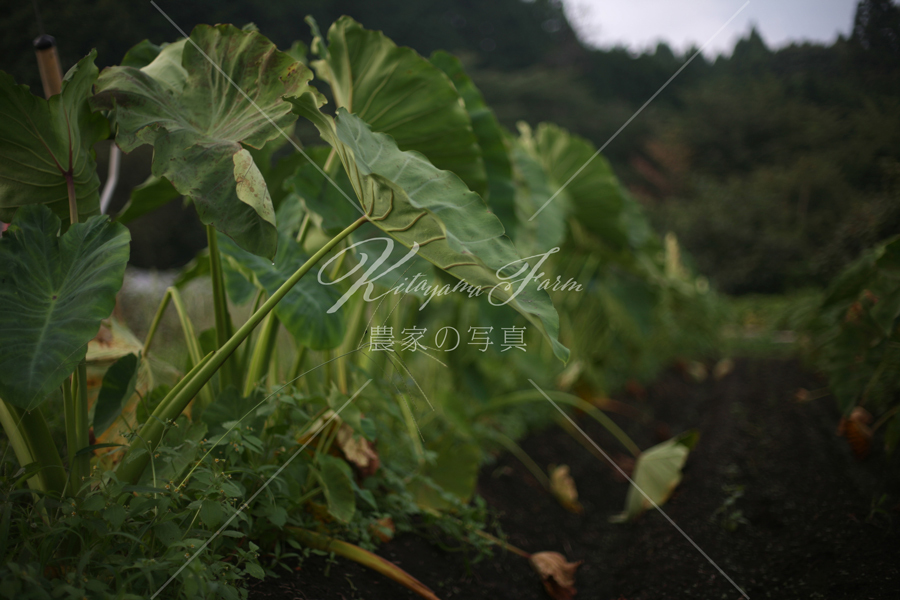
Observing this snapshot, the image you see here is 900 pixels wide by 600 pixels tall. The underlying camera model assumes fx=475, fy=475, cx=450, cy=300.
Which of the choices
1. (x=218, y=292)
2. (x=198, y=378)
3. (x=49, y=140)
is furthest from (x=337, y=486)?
(x=49, y=140)

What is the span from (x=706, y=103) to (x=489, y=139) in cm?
533

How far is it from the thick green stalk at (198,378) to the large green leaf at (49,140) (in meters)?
0.44

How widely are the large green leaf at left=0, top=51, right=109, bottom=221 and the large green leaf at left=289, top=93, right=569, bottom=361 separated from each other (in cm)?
45

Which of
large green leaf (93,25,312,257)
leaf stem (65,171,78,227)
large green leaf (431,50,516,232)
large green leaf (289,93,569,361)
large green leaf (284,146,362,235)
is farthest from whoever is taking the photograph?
large green leaf (431,50,516,232)

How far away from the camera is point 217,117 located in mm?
872

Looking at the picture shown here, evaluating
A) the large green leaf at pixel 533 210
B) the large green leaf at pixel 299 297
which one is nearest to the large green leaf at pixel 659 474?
the large green leaf at pixel 533 210

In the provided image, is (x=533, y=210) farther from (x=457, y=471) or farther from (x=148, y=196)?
(x=148, y=196)

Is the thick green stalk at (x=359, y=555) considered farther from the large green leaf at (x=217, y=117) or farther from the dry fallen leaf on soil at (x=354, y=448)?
the large green leaf at (x=217, y=117)

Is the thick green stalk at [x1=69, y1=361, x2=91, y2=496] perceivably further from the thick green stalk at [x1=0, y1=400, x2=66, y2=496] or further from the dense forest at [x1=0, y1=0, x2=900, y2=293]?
the dense forest at [x1=0, y1=0, x2=900, y2=293]

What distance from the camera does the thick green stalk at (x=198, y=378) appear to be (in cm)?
74

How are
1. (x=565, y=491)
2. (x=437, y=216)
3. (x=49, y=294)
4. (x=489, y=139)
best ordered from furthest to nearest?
(x=565, y=491) → (x=489, y=139) → (x=49, y=294) → (x=437, y=216)

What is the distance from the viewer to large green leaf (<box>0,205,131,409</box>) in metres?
0.63

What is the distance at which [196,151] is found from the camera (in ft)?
2.50

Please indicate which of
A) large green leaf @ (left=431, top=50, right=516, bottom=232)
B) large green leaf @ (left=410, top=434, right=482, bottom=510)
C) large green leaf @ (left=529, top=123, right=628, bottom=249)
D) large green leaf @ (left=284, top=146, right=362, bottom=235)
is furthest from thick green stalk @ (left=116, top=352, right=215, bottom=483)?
large green leaf @ (left=529, top=123, right=628, bottom=249)
